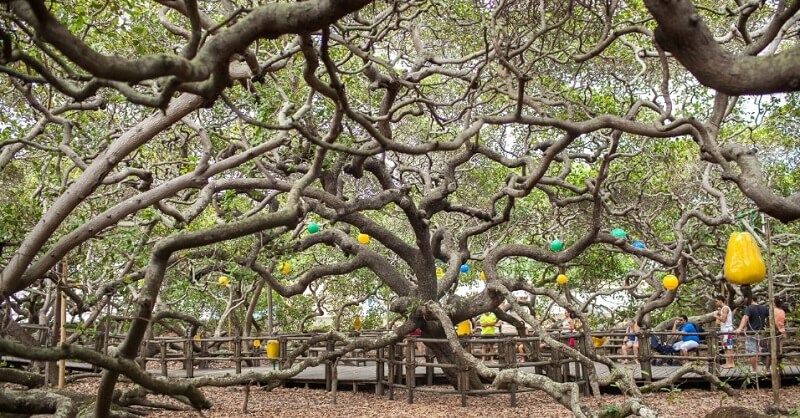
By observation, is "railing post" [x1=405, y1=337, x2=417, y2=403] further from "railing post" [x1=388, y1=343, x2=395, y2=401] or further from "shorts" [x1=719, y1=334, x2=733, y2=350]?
"shorts" [x1=719, y1=334, x2=733, y2=350]

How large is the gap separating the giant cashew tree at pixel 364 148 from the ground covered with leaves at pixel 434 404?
854mm

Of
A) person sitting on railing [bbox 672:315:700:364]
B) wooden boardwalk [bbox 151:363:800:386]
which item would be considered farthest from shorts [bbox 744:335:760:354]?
person sitting on railing [bbox 672:315:700:364]

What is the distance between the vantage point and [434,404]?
9758mm

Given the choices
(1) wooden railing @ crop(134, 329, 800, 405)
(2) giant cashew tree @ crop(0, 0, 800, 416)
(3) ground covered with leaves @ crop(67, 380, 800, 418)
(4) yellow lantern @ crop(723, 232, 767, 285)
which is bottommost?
(3) ground covered with leaves @ crop(67, 380, 800, 418)

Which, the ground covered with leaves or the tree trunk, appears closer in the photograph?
the ground covered with leaves

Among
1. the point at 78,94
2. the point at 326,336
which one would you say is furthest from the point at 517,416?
the point at 78,94

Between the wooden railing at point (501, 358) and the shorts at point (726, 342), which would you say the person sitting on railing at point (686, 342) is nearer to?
the wooden railing at point (501, 358)

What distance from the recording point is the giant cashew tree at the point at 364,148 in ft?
12.4

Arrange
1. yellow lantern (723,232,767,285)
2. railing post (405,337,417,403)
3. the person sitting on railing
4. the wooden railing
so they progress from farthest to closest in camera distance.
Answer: the person sitting on railing < railing post (405,337,417,403) < the wooden railing < yellow lantern (723,232,767,285)

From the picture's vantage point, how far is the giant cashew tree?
3.79 meters

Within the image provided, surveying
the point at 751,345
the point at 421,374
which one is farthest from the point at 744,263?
the point at 421,374

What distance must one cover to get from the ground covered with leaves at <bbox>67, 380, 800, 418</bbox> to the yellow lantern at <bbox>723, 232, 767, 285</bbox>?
2.15m

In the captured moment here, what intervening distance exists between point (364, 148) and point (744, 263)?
3.70 metres

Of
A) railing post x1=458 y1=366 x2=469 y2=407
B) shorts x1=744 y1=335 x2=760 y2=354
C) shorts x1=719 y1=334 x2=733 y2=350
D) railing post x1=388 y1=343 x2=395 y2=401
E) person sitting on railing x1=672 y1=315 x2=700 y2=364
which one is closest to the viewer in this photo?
railing post x1=458 y1=366 x2=469 y2=407
